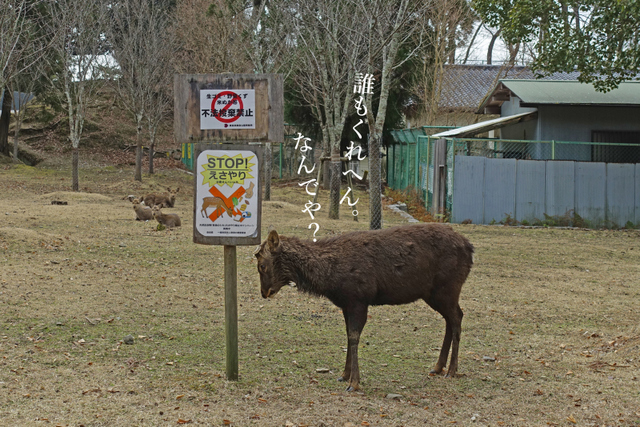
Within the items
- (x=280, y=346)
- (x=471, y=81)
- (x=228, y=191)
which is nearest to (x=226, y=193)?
(x=228, y=191)

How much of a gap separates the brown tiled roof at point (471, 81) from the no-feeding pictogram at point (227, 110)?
31.9 m

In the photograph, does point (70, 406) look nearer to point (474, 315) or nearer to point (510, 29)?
point (474, 315)

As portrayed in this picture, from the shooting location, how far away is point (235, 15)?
2417 cm

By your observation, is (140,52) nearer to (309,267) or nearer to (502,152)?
(502,152)

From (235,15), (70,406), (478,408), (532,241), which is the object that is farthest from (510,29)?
(70,406)

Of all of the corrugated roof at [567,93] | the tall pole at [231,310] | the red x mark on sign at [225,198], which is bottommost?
the tall pole at [231,310]

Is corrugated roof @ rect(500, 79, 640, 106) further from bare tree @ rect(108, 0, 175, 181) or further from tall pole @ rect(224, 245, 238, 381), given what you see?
tall pole @ rect(224, 245, 238, 381)

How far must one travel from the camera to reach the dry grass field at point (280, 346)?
5.37 m

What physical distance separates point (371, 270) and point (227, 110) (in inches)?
74.9

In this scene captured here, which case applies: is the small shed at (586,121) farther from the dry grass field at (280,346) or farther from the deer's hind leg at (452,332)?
the deer's hind leg at (452,332)

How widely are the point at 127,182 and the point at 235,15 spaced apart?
345 inches

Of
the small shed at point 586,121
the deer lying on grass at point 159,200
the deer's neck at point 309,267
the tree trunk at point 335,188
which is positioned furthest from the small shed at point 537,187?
the deer's neck at point 309,267

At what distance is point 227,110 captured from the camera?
590cm

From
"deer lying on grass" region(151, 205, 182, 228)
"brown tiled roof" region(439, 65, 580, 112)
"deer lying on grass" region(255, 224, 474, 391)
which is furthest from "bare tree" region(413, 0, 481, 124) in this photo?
"deer lying on grass" region(255, 224, 474, 391)
